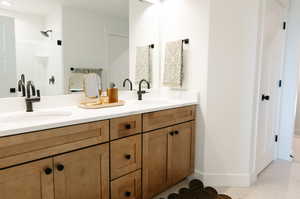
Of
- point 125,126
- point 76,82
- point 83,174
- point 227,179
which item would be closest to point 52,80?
point 76,82

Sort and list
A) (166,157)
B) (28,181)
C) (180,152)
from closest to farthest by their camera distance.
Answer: (28,181) → (166,157) → (180,152)

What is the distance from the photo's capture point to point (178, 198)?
2.05 metres

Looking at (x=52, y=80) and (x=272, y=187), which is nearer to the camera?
(x=52, y=80)

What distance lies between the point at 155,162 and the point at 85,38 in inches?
49.4

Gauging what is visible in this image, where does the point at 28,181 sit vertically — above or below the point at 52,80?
below

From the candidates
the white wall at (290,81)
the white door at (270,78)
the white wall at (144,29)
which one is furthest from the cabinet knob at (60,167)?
the white wall at (290,81)

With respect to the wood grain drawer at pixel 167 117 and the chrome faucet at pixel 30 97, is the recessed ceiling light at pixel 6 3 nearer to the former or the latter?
the chrome faucet at pixel 30 97

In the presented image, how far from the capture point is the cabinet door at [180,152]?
6.87 ft

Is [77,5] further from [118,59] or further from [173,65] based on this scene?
[173,65]

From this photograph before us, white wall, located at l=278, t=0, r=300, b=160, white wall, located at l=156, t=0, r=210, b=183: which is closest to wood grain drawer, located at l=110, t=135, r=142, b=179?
white wall, located at l=156, t=0, r=210, b=183

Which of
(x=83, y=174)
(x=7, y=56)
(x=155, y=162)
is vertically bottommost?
(x=155, y=162)

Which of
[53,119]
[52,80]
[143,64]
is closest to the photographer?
[53,119]

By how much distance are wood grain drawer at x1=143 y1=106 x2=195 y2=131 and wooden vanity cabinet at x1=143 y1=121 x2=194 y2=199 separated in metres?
0.05

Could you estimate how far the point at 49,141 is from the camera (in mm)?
1266
